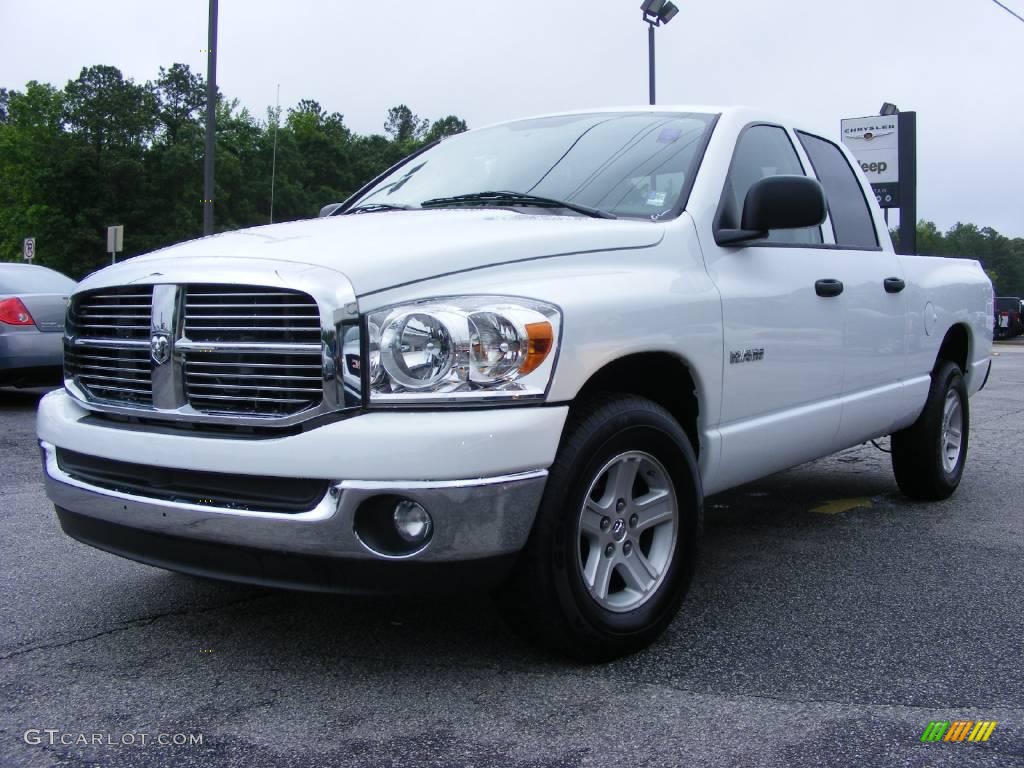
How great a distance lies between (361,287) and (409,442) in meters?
0.43

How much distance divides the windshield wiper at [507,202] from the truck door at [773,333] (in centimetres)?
41

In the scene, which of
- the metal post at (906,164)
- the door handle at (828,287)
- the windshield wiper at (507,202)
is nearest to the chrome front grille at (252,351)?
the windshield wiper at (507,202)

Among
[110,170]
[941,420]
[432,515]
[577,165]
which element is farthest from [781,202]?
[110,170]

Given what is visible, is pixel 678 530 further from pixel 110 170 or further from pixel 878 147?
pixel 110 170

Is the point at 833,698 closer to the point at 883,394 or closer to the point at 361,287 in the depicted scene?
the point at 361,287

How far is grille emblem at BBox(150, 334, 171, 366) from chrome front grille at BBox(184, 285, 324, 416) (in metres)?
0.06

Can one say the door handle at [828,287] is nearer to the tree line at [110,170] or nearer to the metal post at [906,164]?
the metal post at [906,164]

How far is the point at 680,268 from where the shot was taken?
3537 mm

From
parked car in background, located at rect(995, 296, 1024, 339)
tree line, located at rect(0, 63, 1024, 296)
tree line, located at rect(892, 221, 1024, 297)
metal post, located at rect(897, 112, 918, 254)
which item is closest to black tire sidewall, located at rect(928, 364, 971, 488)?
metal post, located at rect(897, 112, 918, 254)

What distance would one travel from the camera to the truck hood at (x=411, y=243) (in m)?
2.90

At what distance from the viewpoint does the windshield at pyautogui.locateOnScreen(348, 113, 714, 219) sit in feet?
12.7

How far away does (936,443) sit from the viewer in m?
5.57

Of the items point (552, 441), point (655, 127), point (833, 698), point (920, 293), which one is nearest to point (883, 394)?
point (920, 293)

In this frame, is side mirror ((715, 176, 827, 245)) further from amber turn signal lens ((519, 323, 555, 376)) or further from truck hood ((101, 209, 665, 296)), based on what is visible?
amber turn signal lens ((519, 323, 555, 376))
